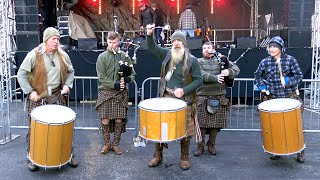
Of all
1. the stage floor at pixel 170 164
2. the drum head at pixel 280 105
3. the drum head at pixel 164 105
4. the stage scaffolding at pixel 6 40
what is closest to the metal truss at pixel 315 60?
the stage floor at pixel 170 164

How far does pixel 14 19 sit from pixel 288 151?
7.71m

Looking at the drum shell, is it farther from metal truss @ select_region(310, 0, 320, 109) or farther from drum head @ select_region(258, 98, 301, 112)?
metal truss @ select_region(310, 0, 320, 109)

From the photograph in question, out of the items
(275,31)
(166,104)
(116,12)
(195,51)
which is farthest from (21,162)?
(116,12)

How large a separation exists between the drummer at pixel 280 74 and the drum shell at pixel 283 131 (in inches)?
15.3

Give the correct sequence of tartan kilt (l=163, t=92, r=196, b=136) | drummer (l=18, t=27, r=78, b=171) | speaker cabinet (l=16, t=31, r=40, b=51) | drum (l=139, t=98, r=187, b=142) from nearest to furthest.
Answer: drum (l=139, t=98, r=187, b=142)
drummer (l=18, t=27, r=78, b=171)
tartan kilt (l=163, t=92, r=196, b=136)
speaker cabinet (l=16, t=31, r=40, b=51)

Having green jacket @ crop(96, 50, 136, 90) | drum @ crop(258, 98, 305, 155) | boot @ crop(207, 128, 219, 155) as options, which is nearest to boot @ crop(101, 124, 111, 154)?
green jacket @ crop(96, 50, 136, 90)

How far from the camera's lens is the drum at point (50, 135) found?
454 cm

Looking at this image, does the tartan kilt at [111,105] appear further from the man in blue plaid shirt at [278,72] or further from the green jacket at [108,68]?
the man in blue plaid shirt at [278,72]

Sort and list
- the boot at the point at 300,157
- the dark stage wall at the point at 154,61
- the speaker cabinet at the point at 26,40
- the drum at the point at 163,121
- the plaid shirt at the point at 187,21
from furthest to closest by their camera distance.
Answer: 1. the plaid shirt at the point at 187,21
2. the speaker cabinet at the point at 26,40
3. the dark stage wall at the point at 154,61
4. the boot at the point at 300,157
5. the drum at the point at 163,121

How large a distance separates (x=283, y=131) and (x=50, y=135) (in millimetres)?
2799

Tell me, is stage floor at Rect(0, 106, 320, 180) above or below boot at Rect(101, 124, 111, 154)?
below

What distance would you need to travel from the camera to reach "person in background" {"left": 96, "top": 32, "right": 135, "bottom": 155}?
5.40 m

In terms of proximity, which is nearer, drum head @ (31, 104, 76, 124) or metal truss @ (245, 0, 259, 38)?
drum head @ (31, 104, 76, 124)

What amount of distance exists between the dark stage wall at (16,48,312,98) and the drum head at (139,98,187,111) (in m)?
4.94
